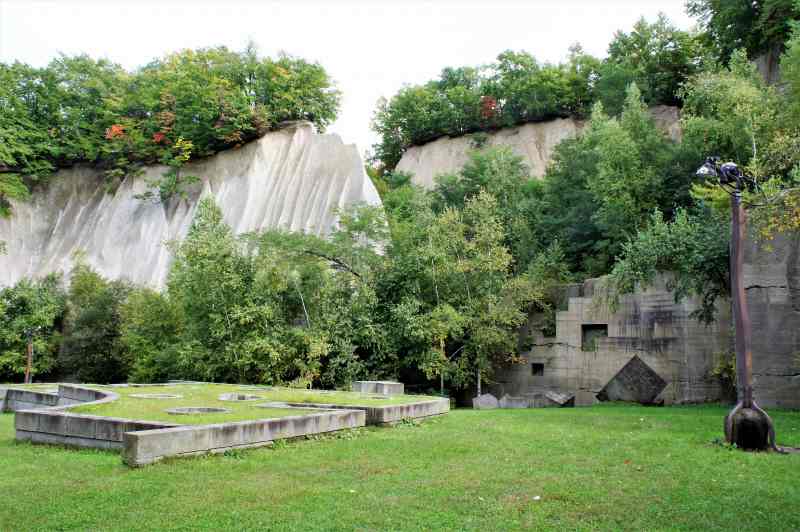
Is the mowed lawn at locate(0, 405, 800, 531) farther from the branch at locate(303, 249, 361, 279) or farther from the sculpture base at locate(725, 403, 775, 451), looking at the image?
the branch at locate(303, 249, 361, 279)

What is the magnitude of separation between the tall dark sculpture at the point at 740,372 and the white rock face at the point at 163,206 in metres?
25.5

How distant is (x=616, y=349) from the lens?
2080 cm

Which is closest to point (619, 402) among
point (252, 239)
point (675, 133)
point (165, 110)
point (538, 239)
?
point (538, 239)

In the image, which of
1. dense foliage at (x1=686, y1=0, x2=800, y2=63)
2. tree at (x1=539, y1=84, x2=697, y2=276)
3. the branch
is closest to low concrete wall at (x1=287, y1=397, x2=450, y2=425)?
tree at (x1=539, y1=84, x2=697, y2=276)

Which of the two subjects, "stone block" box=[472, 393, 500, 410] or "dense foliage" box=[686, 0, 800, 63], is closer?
"stone block" box=[472, 393, 500, 410]

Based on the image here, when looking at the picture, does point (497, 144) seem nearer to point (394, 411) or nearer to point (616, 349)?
point (616, 349)

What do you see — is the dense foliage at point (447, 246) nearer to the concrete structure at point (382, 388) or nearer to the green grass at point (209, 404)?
the concrete structure at point (382, 388)

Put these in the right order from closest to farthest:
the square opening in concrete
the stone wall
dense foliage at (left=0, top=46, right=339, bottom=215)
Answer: the stone wall < the square opening in concrete < dense foliage at (left=0, top=46, right=339, bottom=215)

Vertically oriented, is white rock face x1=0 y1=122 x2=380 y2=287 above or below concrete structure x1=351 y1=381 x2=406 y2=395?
above

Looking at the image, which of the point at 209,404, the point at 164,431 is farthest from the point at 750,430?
the point at 209,404

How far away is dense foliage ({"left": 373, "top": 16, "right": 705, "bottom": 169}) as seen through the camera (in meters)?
32.1

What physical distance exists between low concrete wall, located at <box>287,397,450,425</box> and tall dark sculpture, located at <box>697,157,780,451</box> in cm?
555

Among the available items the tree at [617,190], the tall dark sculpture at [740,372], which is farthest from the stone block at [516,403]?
the tall dark sculpture at [740,372]

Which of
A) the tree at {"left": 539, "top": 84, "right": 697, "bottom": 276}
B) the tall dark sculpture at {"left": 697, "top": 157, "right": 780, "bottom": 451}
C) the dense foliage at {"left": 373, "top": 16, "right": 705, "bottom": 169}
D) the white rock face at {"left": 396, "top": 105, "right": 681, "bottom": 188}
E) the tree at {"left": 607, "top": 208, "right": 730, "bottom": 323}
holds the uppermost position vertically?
the dense foliage at {"left": 373, "top": 16, "right": 705, "bottom": 169}
